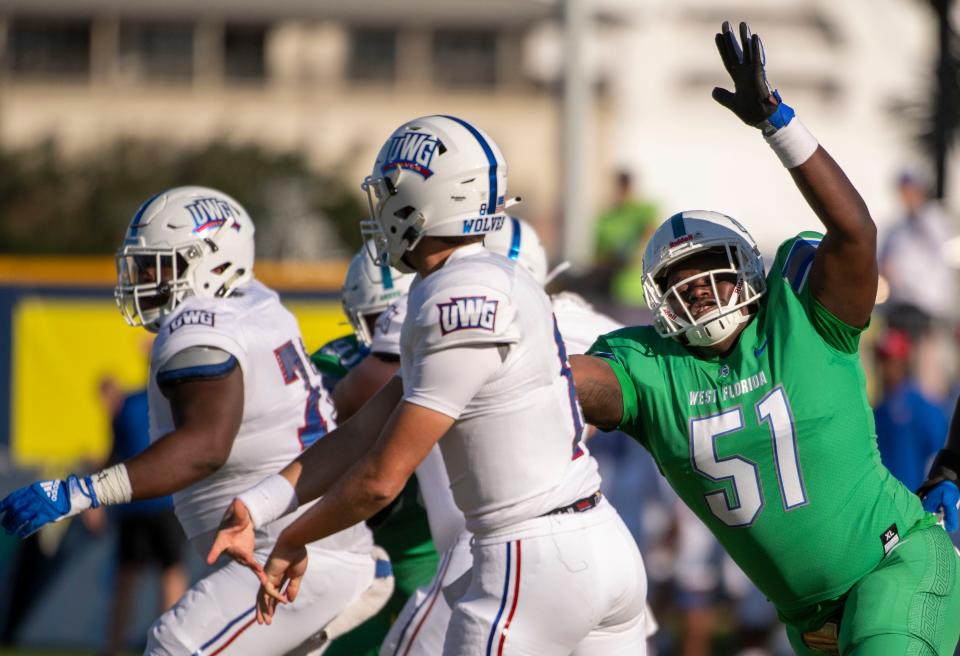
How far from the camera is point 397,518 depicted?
5766 mm

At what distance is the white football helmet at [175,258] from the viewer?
518 centimetres

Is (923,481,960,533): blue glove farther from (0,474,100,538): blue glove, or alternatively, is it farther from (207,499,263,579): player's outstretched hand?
(0,474,100,538): blue glove

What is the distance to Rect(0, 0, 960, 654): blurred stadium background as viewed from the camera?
32500 millimetres

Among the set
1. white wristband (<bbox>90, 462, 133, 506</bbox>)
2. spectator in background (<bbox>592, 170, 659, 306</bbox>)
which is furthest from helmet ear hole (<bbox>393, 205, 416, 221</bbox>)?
spectator in background (<bbox>592, 170, 659, 306</bbox>)

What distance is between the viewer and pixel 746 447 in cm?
439

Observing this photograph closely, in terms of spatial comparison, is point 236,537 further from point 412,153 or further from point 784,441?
point 784,441

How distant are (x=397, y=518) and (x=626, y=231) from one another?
24.2 ft

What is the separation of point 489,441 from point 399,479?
0.80 feet

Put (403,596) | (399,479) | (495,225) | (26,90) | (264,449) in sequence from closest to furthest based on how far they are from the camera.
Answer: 1. (399,479)
2. (495,225)
3. (264,449)
4. (403,596)
5. (26,90)

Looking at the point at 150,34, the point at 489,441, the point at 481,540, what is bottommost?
the point at 481,540

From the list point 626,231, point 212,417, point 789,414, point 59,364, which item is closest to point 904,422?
point 789,414

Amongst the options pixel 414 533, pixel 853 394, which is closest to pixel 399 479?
pixel 853 394

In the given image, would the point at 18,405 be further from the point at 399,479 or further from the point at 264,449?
the point at 399,479

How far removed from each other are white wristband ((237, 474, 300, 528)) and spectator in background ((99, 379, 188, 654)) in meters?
5.20
